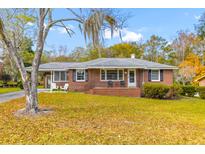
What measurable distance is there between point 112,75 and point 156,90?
5.70 meters

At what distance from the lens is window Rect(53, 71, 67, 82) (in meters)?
26.2

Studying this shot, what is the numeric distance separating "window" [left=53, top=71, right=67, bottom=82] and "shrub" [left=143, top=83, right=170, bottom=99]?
982 centimetres

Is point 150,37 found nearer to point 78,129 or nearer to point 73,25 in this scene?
point 73,25

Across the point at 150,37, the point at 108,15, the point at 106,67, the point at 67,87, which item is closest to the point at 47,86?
the point at 67,87

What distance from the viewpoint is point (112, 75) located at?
23328 millimetres

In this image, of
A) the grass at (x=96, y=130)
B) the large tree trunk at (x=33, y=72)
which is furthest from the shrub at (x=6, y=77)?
the grass at (x=96, y=130)

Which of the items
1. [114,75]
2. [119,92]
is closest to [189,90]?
[114,75]

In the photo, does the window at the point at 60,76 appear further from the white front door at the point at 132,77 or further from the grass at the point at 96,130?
the grass at the point at 96,130

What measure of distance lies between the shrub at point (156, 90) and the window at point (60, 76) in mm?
9821

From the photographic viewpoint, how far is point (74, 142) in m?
6.13

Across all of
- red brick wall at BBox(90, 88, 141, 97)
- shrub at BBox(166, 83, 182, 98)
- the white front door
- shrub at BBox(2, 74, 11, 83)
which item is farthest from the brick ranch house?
shrub at BBox(2, 74, 11, 83)

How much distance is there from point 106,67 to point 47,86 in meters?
11.8

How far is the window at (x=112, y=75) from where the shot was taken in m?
23.2

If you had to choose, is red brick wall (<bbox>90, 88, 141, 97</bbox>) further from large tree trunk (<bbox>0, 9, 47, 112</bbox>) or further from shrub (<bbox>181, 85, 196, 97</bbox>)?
large tree trunk (<bbox>0, 9, 47, 112</bbox>)
